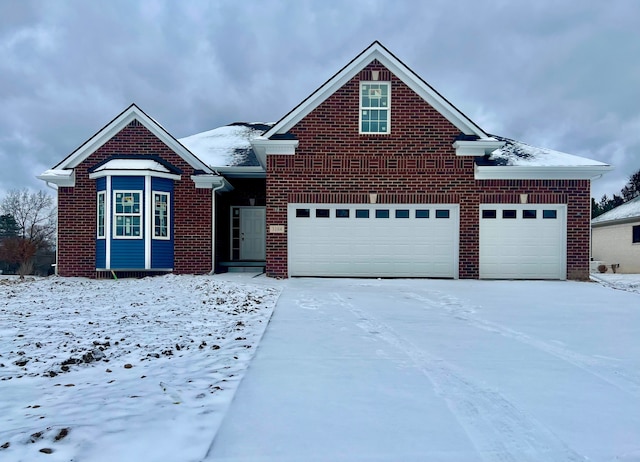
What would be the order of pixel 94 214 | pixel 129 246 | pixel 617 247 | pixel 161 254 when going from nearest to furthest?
pixel 129 246 → pixel 161 254 → pixel 94 214 → pixel 617 247

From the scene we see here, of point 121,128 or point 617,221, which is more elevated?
point 121,128

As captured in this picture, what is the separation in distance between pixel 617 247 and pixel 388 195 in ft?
56.7

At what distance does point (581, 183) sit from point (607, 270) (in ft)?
41.1

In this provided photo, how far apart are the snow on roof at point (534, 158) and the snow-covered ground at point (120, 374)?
931 cm

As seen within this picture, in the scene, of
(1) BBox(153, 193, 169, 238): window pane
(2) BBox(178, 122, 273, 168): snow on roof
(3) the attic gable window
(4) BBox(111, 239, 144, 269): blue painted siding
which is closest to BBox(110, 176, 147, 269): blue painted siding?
(4) BBox(111, 239, 144, 269): blue painted siding

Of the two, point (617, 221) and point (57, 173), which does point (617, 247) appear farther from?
point (57, 173)

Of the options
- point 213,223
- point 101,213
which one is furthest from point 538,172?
point 101,213

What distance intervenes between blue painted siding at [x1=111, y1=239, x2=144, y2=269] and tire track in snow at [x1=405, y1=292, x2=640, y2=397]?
31.1 ft

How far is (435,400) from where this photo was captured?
10.5 feet

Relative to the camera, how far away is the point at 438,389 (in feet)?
11.2

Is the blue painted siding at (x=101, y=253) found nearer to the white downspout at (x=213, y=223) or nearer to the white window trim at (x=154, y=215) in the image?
the white window trim at (x=154, y=215)

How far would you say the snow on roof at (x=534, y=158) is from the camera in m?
12.2

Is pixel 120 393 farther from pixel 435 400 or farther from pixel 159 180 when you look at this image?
pixel 159 180

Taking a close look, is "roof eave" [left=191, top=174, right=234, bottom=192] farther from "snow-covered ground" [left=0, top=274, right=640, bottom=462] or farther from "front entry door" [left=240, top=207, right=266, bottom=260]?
"snow-covered ground" [left=0, top=274, right=640, bottom=462]
